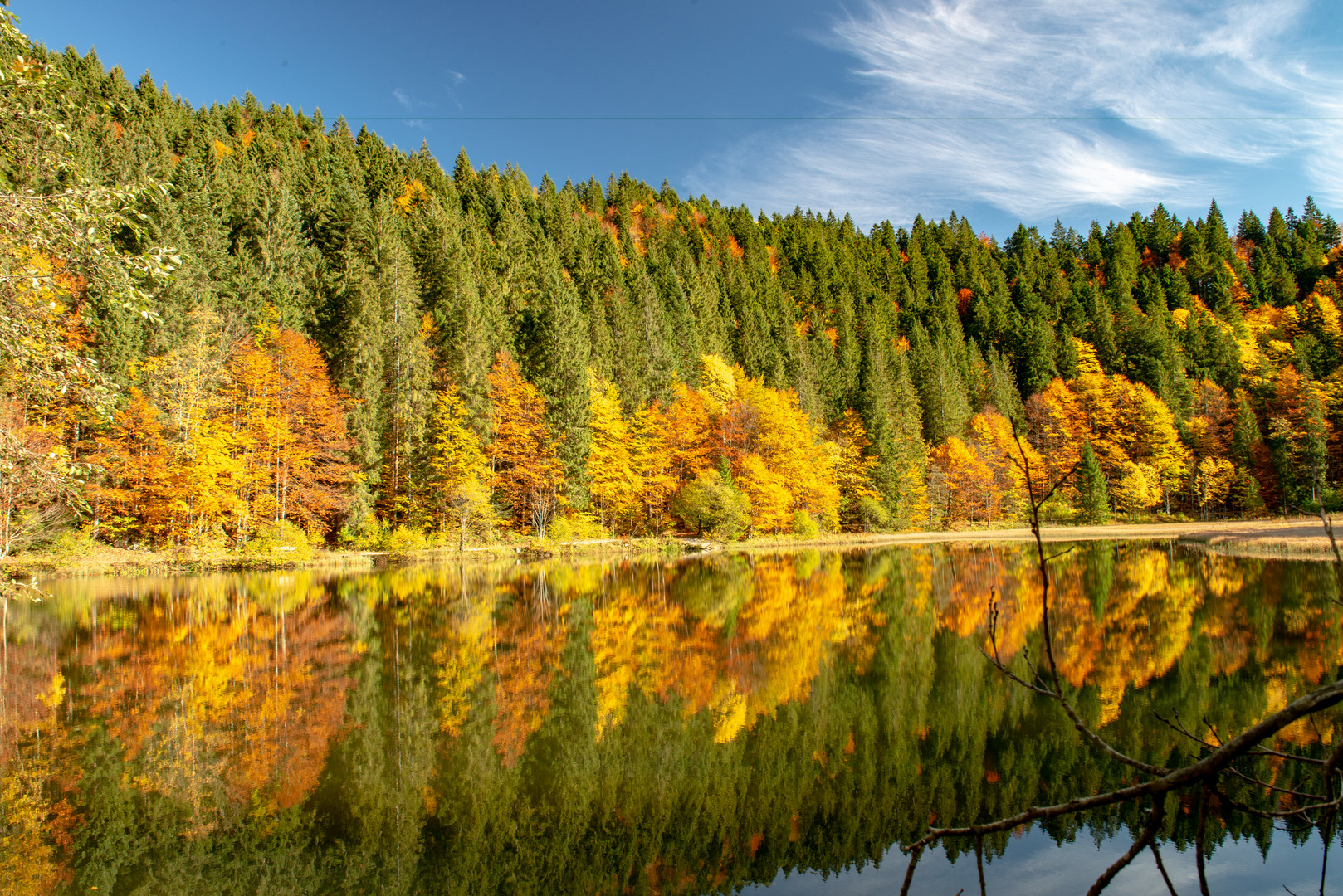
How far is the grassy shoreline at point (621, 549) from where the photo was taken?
26500 millimetres

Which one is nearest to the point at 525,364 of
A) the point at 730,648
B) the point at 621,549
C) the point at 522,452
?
the point at 522,452

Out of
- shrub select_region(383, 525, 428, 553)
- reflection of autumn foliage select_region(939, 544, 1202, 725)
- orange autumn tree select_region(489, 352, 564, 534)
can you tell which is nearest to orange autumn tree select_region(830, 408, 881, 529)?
orange autumn tree select_region(489, 352, 564, 534)

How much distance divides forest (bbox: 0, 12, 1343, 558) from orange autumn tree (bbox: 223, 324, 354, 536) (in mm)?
173

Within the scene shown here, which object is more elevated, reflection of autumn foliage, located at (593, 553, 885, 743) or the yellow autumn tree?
the yellow autumn tree

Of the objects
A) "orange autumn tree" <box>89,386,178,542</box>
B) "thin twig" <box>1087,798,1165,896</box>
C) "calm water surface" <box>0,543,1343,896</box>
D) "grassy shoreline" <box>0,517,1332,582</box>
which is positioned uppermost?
"orange autumn tree" <box>89,386,178,542</box>

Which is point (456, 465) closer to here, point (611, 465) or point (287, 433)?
point (287, 433)

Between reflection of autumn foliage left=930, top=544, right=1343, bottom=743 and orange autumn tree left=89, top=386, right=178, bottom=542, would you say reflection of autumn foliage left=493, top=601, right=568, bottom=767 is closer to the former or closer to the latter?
reflection of autumn foliage left=930, top=544, right=1343, bottom=743

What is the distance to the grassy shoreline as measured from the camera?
2650 cm

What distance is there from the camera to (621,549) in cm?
3959

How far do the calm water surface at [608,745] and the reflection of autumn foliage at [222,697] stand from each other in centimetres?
6

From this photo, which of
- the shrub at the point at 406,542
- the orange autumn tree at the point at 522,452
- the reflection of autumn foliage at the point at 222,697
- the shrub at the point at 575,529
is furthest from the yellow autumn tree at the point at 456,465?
the reflection of autumn foliage at the point at 222,697

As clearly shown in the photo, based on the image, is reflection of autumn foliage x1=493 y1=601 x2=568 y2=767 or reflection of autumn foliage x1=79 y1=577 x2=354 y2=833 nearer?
Answer: reflection of autumn foliage x1=79 y1=577 x2=354 y2=833

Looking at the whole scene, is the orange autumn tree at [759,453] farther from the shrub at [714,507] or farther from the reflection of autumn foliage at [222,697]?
the reflection of autumn foliage at [222,697]

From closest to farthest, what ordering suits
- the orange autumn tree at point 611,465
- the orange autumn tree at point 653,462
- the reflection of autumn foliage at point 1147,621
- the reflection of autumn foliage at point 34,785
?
the reflection of autumn foliage at point 34,785 → the reflection of autumn foliage at point 1147,621 → the orange autumn tree at point 611,465 → the orange autumn tree at point 653,462
